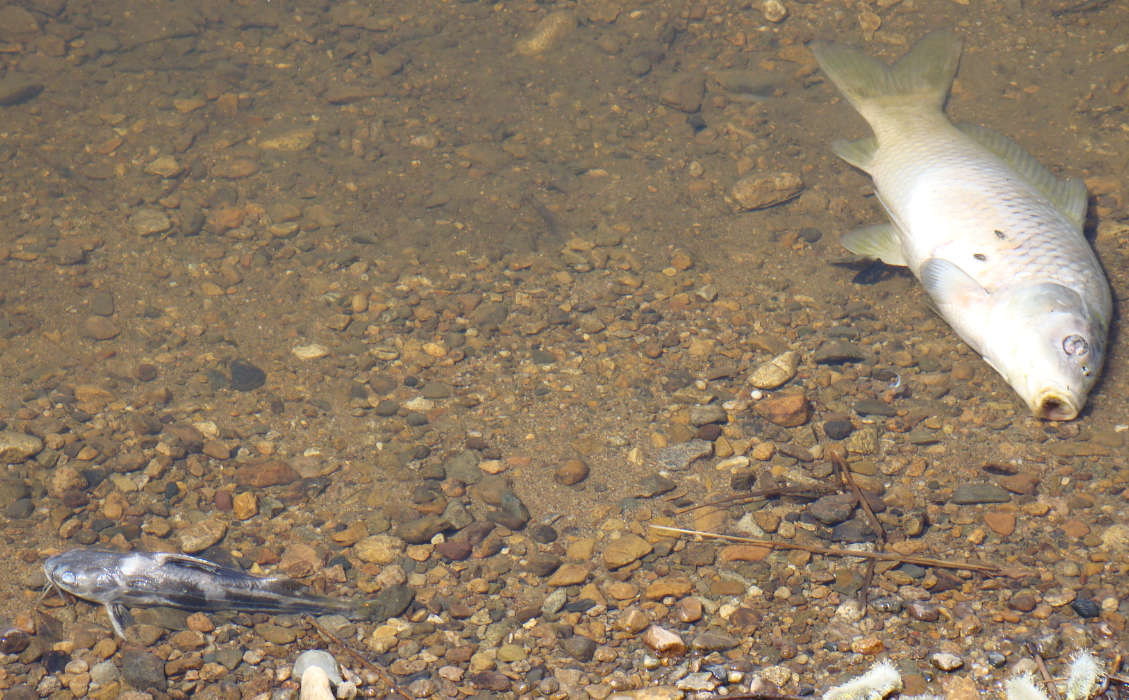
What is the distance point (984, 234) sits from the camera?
4.42m

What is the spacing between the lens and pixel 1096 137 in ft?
18.2

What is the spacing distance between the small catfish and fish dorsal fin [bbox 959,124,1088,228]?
4.55 meters

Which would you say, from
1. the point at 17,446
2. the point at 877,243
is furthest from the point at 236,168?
the point at 877,243

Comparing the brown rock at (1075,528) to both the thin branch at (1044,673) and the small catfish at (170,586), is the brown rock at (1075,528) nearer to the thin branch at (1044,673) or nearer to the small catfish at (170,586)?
the thin branch at (1044,673)

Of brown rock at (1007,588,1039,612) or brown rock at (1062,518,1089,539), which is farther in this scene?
brown rock at (1062,518,1089,539)

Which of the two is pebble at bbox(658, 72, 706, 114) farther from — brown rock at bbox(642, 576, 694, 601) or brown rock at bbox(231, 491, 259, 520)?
brown rock at bbox(231, 491, 259, 520)

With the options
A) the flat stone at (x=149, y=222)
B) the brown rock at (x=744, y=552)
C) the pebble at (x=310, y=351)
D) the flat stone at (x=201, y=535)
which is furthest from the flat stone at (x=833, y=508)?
the flat stone at (x=149, y=222)

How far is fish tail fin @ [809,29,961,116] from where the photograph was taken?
223 inches

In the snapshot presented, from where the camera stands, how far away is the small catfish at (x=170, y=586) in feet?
10.5

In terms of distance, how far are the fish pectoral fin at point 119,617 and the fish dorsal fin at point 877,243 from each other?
4224 mm

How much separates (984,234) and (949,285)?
0.39 m

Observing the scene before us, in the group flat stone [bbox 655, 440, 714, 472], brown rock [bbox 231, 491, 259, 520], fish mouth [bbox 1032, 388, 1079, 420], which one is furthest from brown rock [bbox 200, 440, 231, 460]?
fish mouth [bbox 1032, 388, 1079, 420]

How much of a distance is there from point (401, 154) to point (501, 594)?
12.2 feet

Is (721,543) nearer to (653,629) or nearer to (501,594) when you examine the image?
(653,629)
